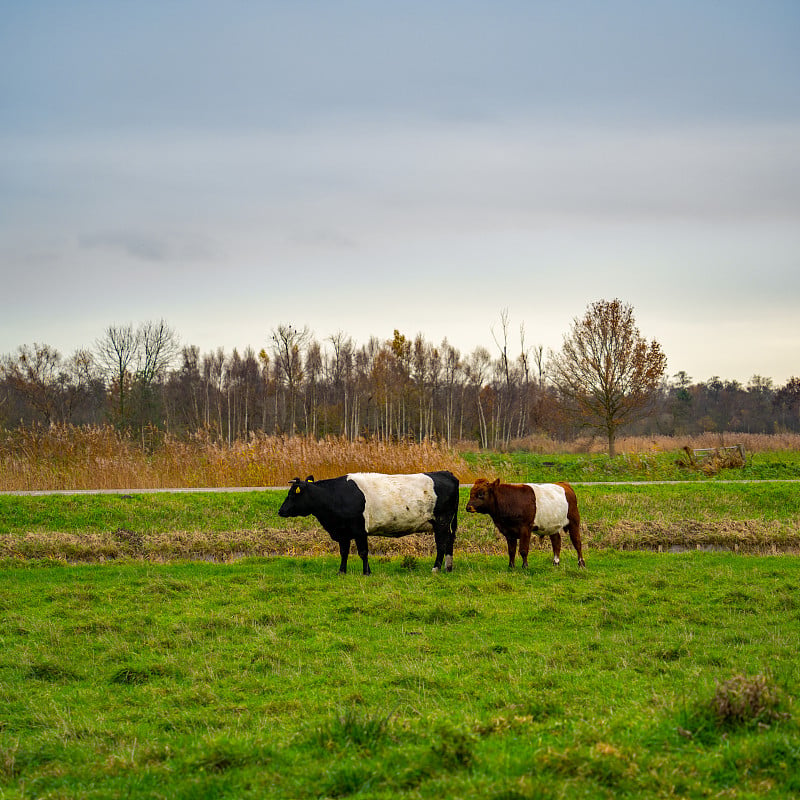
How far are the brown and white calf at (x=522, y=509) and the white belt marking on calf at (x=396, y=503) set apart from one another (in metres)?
0.81

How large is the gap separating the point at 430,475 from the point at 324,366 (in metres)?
68.9

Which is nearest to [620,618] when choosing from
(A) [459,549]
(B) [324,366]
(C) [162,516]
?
(A) [459,549]

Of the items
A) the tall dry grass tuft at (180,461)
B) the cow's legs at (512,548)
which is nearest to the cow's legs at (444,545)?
the cow's legs at (512,548)

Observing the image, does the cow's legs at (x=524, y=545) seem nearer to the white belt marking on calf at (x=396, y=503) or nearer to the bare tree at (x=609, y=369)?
the white belt marking on calf at (x=396, y=503)

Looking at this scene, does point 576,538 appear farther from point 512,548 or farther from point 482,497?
point 482,497

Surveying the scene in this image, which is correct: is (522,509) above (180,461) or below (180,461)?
below

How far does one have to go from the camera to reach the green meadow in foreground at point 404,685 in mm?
4785

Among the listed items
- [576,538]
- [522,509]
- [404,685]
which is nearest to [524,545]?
[522,509]

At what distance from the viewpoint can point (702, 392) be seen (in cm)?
10450

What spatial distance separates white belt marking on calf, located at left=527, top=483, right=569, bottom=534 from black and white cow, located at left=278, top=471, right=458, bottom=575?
1.49 meters

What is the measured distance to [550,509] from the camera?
14234 millimetres

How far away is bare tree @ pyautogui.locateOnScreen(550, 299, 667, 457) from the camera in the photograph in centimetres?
4122

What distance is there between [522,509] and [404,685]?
23.6 ft

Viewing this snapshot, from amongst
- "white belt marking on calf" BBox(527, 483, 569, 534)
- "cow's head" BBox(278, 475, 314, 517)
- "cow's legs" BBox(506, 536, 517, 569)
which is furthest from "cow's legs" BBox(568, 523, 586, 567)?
"cow's head" BBox(278, 475, 314, 517)
